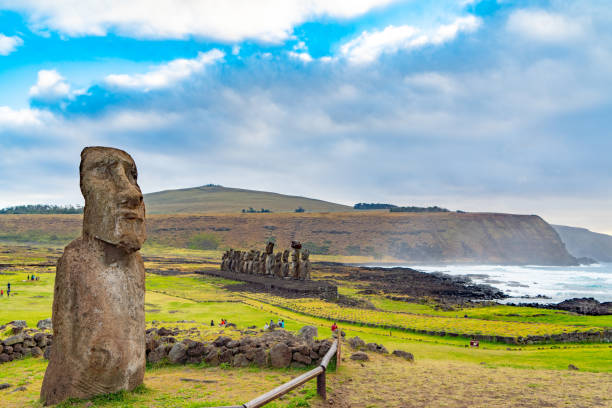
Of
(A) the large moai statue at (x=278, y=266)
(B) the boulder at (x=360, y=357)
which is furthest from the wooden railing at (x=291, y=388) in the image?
(A) the large moai statue at (x=278, y=266)

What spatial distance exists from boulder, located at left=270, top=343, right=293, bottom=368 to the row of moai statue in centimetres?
3144

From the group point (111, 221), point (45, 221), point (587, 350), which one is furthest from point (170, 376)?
point (45, 221)

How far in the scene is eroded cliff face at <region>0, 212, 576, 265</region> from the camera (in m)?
136

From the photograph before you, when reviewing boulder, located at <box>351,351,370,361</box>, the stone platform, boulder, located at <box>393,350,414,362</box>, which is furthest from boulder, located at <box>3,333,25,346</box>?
the stone platform

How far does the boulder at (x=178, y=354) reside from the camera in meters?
11.4

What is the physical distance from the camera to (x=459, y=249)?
456ft

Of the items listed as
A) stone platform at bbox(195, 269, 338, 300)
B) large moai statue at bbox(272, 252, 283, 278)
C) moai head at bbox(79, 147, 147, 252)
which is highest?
moai head at bbox(79, 147, 147, 252)

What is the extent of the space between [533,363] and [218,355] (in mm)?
10153

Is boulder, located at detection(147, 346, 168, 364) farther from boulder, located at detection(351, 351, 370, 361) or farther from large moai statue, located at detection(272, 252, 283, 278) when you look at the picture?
large moai statue, located at detection(272, 252, 283, 278)

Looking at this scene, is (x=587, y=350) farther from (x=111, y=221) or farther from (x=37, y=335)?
(x=37, y=335)

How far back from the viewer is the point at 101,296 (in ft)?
26.9

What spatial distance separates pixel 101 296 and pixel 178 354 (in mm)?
3847

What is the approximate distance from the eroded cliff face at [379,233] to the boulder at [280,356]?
4765 inches

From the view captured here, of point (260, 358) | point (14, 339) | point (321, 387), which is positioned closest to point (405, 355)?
point (260, 358)
